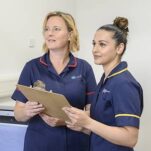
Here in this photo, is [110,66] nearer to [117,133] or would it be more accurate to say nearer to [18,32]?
[117,133]

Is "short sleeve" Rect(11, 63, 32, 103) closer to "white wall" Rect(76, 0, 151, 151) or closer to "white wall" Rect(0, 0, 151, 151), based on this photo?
"white wall" Rect(0, 0, 151, 151)

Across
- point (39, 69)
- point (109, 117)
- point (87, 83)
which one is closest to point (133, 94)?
point (109, 117)

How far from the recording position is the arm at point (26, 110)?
144cm

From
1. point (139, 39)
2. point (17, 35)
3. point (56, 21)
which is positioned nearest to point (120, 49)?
point (56, 21)

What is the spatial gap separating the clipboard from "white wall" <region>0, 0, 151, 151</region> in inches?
42.9

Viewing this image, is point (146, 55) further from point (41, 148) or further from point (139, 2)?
point (41, 148)

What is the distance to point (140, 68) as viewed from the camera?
296 cm

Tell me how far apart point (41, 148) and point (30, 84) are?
0.37 metres

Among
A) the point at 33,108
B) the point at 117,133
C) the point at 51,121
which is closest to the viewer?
the point at 117,133

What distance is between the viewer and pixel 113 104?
123cm

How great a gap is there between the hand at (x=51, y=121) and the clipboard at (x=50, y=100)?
4cm

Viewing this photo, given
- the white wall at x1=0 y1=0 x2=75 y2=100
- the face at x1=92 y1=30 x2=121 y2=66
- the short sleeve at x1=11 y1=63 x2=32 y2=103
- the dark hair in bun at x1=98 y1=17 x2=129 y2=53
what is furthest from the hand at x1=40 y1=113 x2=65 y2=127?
the white wall at x1=0 y1=0 x2=75 y2=100

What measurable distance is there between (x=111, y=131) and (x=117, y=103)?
0.12m

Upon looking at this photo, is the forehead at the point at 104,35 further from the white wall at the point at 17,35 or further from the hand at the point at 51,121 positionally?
the white wall at the point at 17,35
